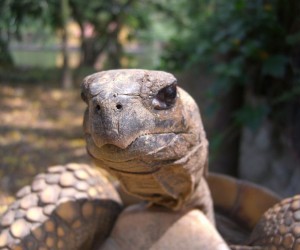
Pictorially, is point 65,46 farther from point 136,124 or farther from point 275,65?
point 136,124

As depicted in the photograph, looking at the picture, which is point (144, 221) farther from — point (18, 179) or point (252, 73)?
point (18, 179)

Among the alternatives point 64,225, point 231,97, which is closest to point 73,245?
point 64,225

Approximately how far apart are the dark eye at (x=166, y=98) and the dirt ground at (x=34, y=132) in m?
1.68

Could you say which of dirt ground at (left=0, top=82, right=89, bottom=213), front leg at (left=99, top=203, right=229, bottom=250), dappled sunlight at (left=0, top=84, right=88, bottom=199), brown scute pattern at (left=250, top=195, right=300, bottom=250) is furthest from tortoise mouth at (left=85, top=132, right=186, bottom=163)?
dappled sunlight at (left=0, top=84, right=88, bottom=199)

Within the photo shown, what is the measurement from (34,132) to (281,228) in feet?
11.2

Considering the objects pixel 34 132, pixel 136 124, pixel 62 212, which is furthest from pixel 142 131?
pixel 34 132

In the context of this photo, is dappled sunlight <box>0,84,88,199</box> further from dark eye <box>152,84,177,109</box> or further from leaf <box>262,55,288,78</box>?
dark eye <box>152,84,177,109</box>

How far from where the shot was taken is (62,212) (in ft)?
3.46

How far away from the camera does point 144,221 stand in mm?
984

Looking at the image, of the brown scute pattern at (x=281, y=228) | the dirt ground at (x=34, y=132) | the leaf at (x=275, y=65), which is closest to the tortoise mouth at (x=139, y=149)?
the brown scute pattern at (x=281, y=228)

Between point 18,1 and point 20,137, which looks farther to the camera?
point 18,1

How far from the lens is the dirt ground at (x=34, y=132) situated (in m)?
3.16

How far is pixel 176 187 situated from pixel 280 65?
4.54ft

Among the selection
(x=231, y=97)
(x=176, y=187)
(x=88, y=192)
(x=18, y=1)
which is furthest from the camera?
(x=18, y=1)
